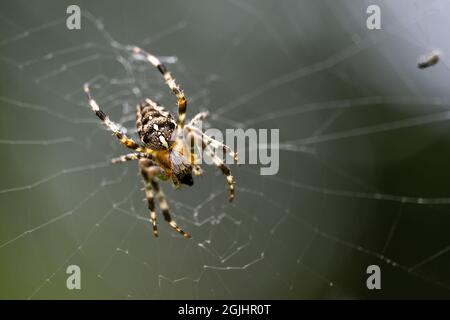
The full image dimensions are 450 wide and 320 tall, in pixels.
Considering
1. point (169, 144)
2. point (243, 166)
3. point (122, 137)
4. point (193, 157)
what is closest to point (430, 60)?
point (193, 157)

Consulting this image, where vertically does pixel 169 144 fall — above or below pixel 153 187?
above

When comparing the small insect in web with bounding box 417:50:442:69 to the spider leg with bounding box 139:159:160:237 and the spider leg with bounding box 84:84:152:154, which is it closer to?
the spider leg with bounding box 139:159:160:237

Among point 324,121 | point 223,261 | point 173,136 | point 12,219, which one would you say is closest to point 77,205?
point 12,219

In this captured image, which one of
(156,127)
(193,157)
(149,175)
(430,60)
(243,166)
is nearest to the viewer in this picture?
(430,60)

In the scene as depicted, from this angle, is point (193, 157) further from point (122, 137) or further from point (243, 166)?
point (243, 166)

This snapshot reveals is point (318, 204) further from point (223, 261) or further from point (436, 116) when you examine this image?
point (223, 261)

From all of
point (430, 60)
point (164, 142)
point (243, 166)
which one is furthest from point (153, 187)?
point (243, 166)

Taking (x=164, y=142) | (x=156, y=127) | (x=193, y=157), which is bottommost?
(x=193, y=157)

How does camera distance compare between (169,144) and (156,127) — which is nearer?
(156,127)

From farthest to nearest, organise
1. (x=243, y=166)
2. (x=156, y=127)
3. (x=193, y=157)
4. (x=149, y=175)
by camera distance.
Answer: (x=243, y=166)
(x=193, y=157)
(x=156, y=127)
(x=149, y=175)
